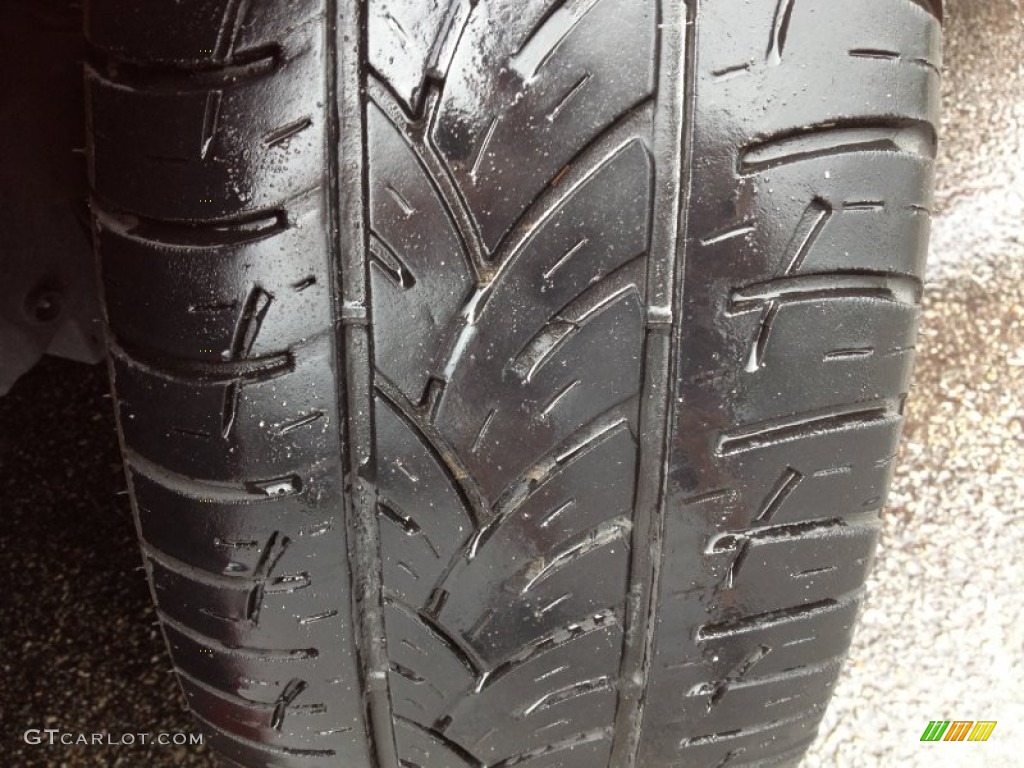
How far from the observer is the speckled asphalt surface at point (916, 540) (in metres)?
1.08

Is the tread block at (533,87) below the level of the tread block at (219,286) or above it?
above

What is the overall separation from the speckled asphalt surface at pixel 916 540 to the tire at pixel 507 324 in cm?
49

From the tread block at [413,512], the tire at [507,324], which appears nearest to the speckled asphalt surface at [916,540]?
the tire at [507,324]

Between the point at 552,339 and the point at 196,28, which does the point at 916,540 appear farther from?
the point at 196,28

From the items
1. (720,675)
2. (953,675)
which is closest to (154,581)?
(720,675)

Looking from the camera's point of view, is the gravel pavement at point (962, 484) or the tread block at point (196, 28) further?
the gravel pavement at point (962, 484)

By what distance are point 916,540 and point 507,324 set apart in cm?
83

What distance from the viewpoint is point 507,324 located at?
56 centimetres

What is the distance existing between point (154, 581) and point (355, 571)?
0.17 m

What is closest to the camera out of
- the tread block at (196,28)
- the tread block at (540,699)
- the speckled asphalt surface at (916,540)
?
the tread block at (196,28)

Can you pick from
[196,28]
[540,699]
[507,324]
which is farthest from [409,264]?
[540,699]

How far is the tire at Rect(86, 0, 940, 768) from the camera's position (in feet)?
1.74

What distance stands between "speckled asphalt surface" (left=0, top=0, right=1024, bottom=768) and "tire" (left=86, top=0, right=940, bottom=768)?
19.5 inches

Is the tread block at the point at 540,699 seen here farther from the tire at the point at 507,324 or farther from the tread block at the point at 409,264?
the tread block at the point at 409,264
